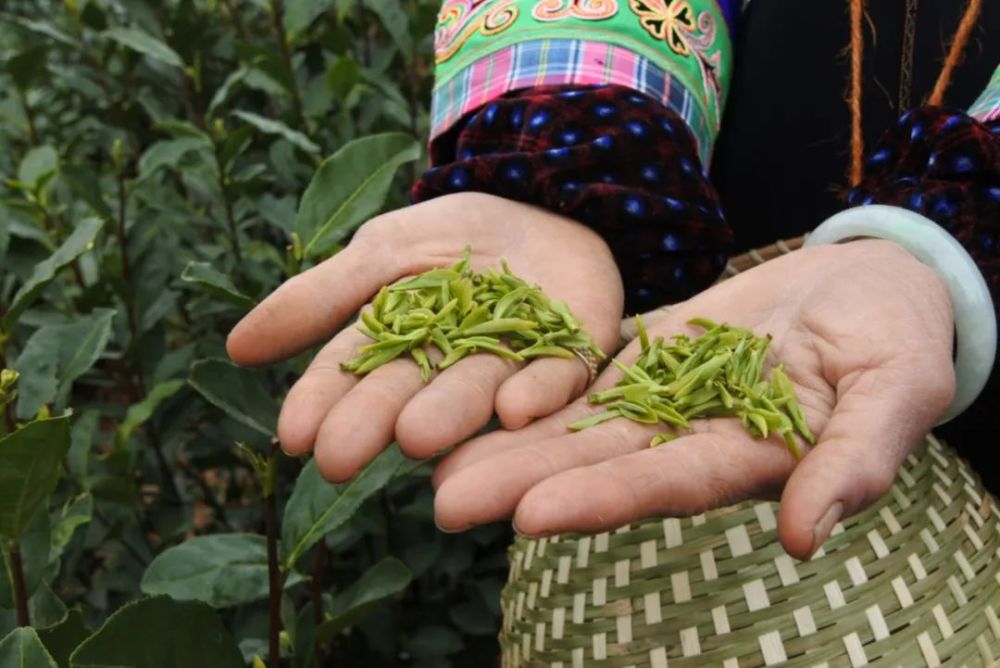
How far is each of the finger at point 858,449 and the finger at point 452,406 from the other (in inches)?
9.3

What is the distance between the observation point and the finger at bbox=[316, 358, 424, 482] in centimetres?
69

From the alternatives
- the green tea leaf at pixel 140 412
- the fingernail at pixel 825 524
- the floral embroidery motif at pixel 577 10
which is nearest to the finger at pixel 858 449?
the fingernail at pixel 825 524

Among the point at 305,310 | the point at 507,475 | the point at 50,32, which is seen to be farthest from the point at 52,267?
the point at 50,32

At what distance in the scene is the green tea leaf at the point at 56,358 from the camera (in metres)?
0.91

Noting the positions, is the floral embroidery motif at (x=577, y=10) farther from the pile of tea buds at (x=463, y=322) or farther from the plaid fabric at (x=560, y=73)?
the pile of tea buds at (x=463, y=322)

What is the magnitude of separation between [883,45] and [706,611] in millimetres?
671

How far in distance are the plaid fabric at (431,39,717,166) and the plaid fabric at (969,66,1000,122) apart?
0.30 m

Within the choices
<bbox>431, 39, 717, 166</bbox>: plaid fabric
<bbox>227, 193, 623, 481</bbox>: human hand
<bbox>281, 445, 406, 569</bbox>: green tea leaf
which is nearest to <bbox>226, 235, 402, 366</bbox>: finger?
<bbox>227, 193, 623, 481</bbox>: human hand

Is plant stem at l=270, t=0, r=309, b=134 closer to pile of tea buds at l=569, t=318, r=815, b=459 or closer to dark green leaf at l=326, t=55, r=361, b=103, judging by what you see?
dark green leaf at l=326, t=55, r=361, b=103

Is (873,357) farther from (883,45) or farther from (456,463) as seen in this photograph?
(883,45)

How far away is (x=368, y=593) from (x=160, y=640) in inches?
11.2

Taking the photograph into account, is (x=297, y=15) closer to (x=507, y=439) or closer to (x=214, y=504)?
(x=214, y=504)

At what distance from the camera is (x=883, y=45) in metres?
1.08

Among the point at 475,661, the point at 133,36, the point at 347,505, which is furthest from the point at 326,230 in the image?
the point at 475,661
